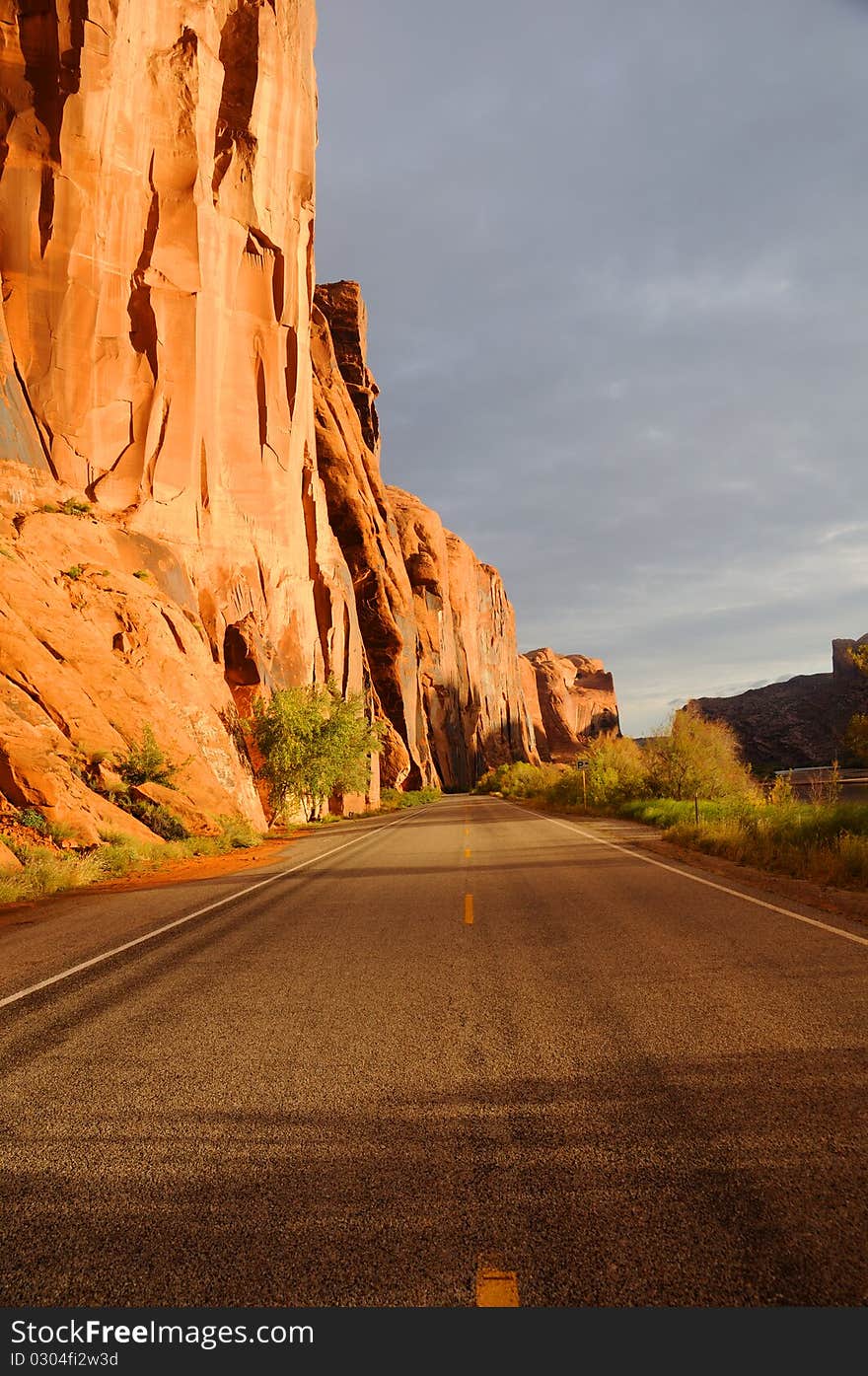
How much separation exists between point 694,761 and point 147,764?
1977 cm

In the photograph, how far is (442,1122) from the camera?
3381 millimetres

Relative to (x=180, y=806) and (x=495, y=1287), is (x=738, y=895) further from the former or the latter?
(x=180, y=806)

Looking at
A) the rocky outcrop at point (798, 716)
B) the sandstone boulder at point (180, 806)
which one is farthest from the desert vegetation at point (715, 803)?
the rocky outcrop at point (798, 716)

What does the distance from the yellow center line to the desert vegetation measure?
9.93 metres

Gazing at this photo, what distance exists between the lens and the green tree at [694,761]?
28.8 m

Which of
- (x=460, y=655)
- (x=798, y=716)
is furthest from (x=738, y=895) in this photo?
(x=798, y=716)

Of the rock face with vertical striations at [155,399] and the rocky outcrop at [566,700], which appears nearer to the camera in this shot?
the rock face with vertical striations at [155,399]

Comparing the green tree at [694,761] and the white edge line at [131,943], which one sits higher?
the green tree at [694,761]

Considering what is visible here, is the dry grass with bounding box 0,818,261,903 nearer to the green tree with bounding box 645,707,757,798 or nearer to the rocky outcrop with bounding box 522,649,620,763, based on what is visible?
the green tree with bounding box 645,707,757,798

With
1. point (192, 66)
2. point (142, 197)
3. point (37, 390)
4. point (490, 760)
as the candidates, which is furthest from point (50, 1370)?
point (490, 760)

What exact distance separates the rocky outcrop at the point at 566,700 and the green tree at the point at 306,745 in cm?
9821

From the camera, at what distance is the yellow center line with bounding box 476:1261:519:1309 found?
7.07 feet

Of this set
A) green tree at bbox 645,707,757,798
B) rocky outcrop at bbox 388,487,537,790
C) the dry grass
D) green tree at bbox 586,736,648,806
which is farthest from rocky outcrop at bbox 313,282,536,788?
the dry grass

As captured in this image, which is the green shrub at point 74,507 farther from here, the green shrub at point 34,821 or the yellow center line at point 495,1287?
the yellow center line at point 495,1287
